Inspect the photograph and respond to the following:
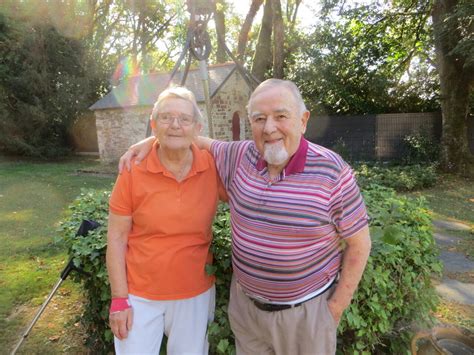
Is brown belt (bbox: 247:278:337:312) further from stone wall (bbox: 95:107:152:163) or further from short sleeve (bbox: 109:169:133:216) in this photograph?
stone wall (bbox: 95:107:152:163)

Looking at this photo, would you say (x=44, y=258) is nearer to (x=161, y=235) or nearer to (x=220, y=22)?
(x=161, y=235)

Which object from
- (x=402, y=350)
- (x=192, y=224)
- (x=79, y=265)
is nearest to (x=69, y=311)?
(x=79, y=265)

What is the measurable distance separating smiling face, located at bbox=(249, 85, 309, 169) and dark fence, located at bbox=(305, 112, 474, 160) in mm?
14666

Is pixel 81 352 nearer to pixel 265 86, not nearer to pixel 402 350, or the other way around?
pixel 402 350

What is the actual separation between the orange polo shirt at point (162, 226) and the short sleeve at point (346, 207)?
0.71 m

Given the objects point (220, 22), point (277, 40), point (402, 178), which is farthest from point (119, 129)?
point (402, 178)

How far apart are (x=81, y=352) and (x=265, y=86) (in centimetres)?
293

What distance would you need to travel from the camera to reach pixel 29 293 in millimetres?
4645

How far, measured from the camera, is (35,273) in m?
5.21

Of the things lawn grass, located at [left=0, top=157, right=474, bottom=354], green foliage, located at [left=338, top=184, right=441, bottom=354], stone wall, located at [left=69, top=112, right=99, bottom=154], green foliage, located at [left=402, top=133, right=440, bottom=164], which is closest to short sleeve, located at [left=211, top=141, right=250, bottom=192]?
green foliage, located at [left=338, top=184, right=441, bottom=354]

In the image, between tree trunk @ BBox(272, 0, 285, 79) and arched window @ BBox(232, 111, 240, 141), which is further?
arched window @ BBox(232, 111, 240, 141)

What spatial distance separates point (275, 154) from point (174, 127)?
579mm

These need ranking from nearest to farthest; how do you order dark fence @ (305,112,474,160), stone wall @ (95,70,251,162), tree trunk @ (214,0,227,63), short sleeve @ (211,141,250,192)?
short sleeve @ (211,141,250,192) → tree trunk @ (214,0,227,63) → dark fence @ (305,112,474,160) → stone wall @ (95,70,251,162)

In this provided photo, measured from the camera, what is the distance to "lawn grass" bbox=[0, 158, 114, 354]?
376 centimetres
